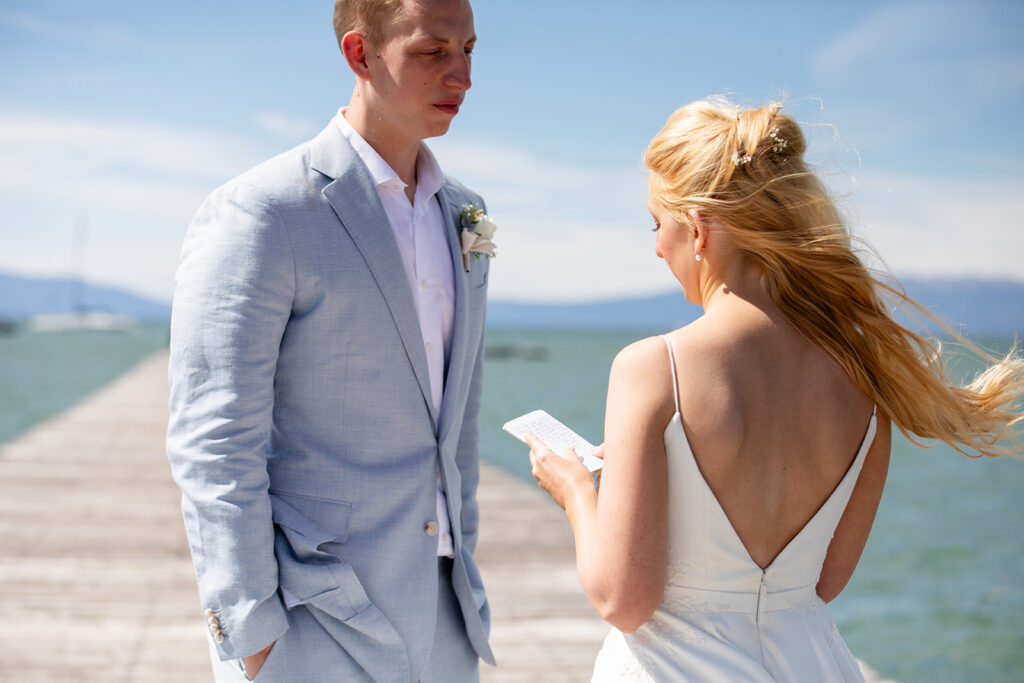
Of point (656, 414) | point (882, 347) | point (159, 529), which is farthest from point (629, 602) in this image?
point (159, 529)

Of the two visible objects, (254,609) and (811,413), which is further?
(254,609)

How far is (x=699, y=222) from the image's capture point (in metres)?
1.66

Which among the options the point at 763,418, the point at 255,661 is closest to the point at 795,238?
the point at 763,418

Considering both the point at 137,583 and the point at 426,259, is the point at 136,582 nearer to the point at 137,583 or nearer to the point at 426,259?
the point at 137,583

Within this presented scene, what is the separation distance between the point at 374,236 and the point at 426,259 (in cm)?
17

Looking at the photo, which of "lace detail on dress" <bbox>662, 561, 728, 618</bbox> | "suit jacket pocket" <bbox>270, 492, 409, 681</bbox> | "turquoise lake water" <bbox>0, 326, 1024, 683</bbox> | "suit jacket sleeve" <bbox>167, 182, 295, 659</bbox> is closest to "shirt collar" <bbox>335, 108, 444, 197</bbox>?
"suit jacket sleeve" <bbox>167, 182, 295, 659</bbox>

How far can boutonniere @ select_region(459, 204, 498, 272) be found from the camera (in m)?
2.17

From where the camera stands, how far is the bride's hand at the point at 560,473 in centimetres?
180

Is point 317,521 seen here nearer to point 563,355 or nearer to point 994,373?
point 994,373

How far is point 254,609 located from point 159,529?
5154 mm

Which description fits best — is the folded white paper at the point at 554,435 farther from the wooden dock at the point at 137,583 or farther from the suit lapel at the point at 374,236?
the wooden dock at the point at 137,583

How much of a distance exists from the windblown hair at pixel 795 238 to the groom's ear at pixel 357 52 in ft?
2.11

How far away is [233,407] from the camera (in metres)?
1.75

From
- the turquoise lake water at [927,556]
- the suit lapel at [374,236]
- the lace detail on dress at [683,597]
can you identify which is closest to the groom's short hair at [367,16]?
the suit lapel at [374,236]
